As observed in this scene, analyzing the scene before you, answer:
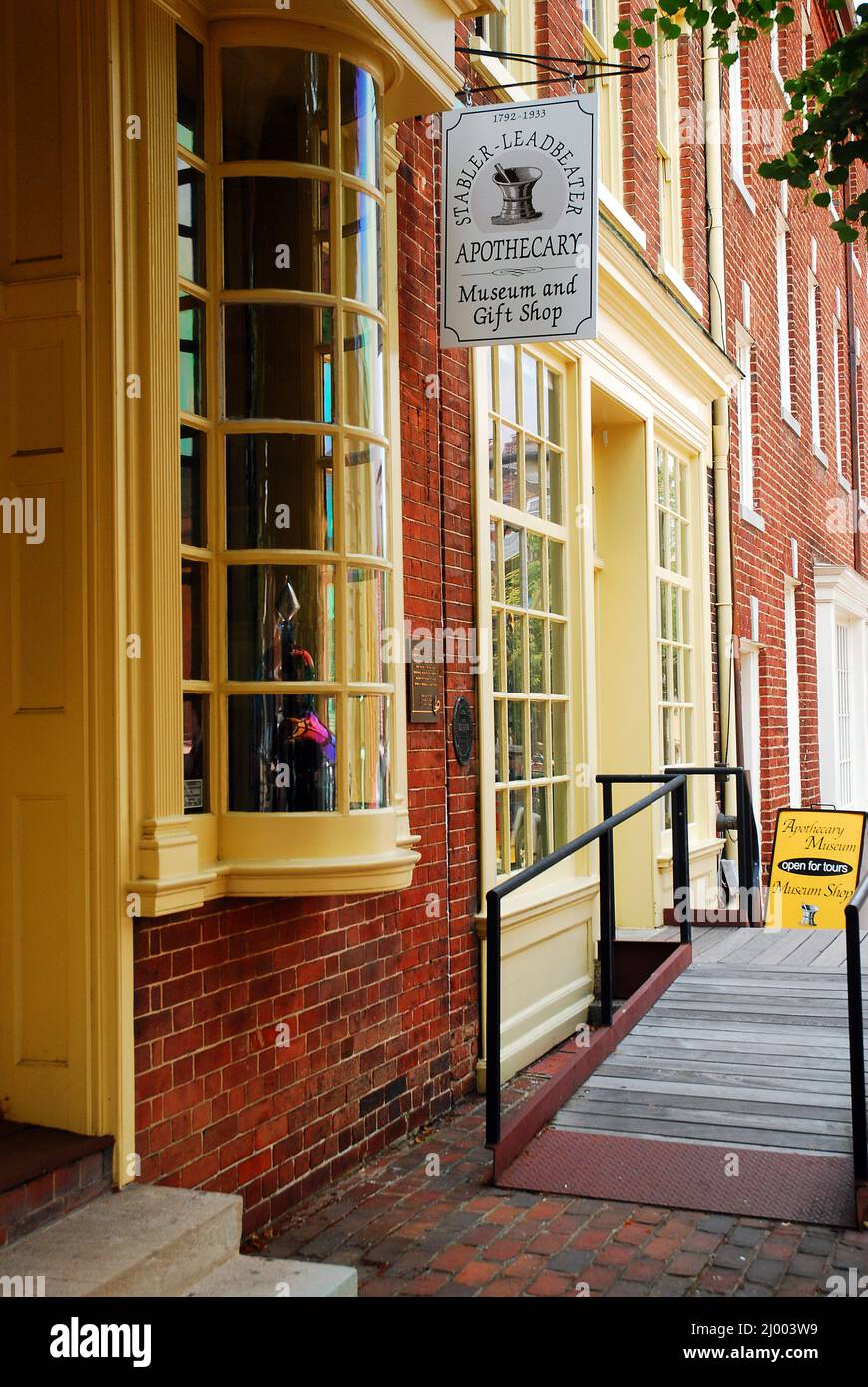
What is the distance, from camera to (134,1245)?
11.7ft

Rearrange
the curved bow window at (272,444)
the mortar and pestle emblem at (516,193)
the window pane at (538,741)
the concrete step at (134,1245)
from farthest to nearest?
the window pane at (538,741)
the mortar and pestle emblem at (516,193)
the curved bow window at (272,444)
the concrete step at (134,1245)

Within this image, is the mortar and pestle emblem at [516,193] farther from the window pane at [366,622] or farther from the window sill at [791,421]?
the window sill at [791,421]

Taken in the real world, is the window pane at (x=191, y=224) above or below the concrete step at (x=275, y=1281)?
above

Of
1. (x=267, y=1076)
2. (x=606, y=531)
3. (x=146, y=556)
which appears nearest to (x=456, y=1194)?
(x=267, y=1076)

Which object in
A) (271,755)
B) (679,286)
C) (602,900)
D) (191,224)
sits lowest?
(602,900)

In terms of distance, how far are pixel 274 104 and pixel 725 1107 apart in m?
4.03

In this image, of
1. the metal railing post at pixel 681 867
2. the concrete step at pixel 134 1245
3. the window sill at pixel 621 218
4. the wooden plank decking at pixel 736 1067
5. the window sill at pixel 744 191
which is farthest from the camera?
the window sill at pixel 744 191

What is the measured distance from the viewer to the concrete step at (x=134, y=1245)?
134 inches

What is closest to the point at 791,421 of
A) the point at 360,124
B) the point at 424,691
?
the point at 424,691

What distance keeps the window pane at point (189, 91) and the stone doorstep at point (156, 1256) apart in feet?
10.2

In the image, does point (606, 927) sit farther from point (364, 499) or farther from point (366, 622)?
point (364, 499)

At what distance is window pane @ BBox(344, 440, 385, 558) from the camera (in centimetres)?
471

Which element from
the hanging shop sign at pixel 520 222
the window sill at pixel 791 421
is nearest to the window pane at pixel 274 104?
the hanging shop sign at pixel 520 222

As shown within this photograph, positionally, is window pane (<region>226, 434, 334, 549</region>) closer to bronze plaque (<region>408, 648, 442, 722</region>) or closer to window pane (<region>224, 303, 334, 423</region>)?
window pane (<region>224, 303, 334, 423</region>)
